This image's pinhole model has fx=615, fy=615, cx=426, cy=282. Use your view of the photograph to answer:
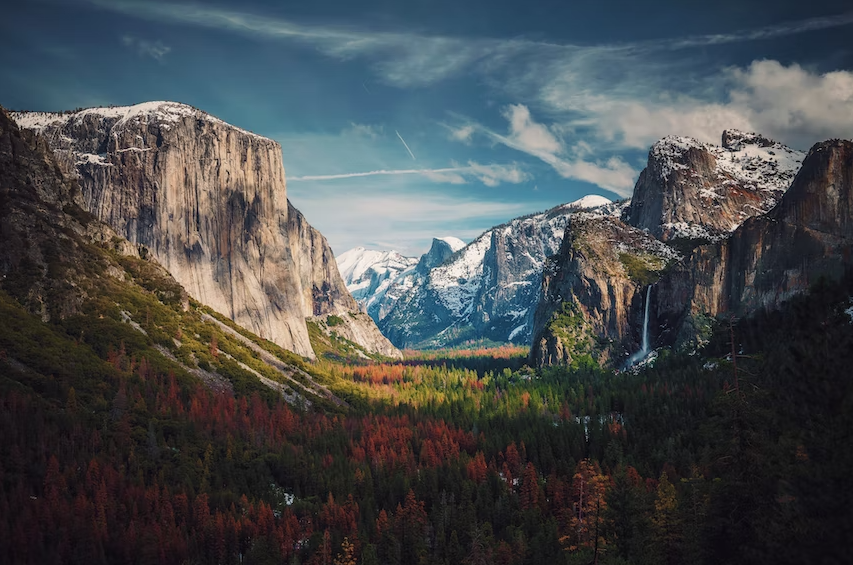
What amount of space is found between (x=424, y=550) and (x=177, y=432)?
193ft

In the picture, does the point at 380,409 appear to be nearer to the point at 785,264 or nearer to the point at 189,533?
the point at 189,533

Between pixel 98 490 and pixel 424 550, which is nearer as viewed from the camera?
pixel 424 550

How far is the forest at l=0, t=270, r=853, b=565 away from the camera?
31.8 metres

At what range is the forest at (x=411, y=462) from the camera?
104ft

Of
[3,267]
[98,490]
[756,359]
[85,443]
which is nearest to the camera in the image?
[756,359]

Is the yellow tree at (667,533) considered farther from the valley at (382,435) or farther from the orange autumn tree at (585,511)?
the orange autumn tree at (585,511)

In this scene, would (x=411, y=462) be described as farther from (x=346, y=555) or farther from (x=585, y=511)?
(x=585, y=511)

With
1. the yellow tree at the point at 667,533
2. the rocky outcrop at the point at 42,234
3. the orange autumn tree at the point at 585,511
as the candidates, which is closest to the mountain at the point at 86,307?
the rocky outcrop at the point at 42,234

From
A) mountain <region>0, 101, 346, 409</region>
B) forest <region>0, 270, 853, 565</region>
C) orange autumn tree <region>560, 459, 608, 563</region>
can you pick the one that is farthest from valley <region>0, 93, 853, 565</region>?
orange autumn tree <region>560, 459, 608, 563</region>

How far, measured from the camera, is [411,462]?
403ft

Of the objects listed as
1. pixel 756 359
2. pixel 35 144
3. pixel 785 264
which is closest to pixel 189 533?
pixel 756 359

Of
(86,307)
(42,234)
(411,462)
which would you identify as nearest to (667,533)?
(411,462)

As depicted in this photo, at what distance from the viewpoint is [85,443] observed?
326 ft

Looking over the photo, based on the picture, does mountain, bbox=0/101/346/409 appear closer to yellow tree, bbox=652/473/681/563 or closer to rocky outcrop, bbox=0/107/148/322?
rocky outcrop, bbox=0/107/148/322
